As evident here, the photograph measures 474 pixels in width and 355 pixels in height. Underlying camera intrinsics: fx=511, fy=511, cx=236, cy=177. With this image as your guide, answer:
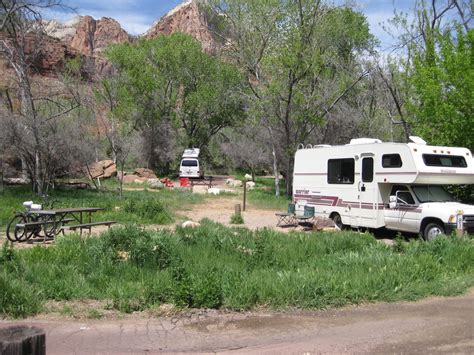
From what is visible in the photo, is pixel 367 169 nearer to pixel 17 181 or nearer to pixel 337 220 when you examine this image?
pixel 337 220

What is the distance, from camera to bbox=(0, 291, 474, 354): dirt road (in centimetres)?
530

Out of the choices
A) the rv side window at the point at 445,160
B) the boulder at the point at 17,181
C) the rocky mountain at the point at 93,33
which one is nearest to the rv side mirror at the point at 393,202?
the rv side window at the point at 445,160

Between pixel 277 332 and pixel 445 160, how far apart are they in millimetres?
10490

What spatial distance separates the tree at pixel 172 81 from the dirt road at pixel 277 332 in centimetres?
4267

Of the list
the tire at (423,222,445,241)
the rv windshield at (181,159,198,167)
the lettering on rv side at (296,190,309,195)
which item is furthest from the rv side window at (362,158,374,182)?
the rv windshield at (181,159,198,167)

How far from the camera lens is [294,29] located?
26.3 meters

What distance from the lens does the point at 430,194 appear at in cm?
1457

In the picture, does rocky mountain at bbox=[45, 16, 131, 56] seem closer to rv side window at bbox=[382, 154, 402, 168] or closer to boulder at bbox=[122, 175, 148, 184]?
boulder at bbox=[122, 175, 148, 184]

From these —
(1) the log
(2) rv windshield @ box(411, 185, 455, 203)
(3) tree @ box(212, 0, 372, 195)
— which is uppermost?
(3) tree @ box(212, 0, 372, 195)

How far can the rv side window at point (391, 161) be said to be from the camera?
1429 centimetres

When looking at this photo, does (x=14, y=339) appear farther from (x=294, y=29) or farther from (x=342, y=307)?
(x=294, y=29)

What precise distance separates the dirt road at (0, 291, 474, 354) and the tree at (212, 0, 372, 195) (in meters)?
21.4

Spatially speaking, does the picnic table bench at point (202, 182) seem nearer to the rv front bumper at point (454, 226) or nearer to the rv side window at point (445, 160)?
the rv side window at point (445, 160)

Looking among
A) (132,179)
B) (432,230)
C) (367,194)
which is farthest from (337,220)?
(132,179)
